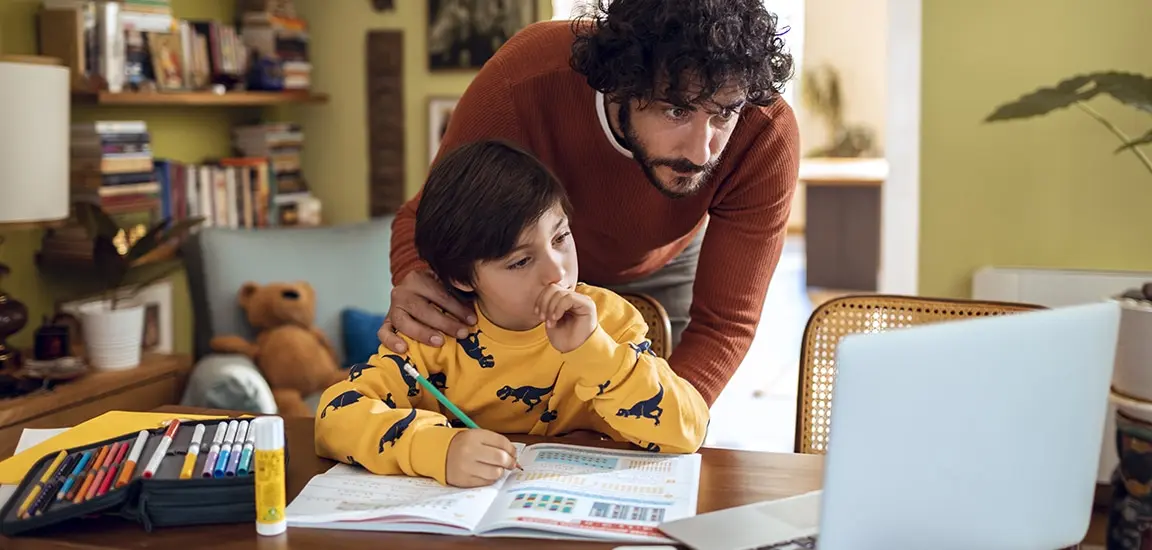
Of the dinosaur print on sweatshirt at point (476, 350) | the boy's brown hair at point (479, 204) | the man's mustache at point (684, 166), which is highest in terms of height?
the man's mustache at point (684, 166)

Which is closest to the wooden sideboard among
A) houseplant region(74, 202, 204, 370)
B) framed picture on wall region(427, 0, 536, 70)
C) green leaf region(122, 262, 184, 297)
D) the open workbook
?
framed picture on wall region(427, 0, 536, 70)

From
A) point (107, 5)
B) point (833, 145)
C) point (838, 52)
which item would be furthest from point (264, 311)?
point (838, 52)

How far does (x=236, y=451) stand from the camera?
111 cm

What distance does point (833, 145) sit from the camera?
7.45 metres

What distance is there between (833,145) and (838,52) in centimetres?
99

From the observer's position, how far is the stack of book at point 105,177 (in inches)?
118

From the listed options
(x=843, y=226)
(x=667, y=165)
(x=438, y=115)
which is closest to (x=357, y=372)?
(x=667, y=165)

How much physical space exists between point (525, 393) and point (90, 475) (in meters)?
0.52

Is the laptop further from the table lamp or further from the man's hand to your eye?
the table lamp

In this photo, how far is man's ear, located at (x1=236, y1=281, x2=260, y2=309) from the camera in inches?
121

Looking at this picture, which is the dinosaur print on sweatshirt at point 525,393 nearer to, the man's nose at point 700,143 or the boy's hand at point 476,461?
the boy's hand at point 476,461

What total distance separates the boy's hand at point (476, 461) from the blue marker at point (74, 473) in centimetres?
38

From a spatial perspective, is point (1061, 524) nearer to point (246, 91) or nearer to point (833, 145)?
point (246, 91)

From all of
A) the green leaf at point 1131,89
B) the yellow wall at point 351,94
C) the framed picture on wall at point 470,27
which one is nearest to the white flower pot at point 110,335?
the yellow wall at point 351,94
